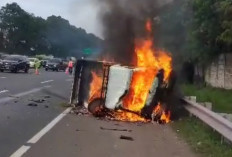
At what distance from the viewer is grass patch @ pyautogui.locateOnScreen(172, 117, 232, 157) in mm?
9117

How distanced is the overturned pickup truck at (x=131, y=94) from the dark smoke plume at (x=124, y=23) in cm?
254

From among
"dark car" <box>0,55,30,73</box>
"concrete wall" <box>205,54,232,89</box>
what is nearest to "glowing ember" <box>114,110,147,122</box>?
"concrete wall" <box>205,54,232,89</box>

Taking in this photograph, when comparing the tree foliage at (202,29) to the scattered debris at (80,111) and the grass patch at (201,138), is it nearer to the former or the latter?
the scattered debris at (80,111)

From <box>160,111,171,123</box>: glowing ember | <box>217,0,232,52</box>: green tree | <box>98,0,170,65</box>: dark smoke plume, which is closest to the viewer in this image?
<box>160,111,171,123</box>: glowing ember

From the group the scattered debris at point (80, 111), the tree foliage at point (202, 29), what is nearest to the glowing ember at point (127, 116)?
the scattered debris at point (80, 111)

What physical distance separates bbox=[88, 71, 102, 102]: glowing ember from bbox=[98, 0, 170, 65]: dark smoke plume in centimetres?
183

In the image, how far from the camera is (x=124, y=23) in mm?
17594

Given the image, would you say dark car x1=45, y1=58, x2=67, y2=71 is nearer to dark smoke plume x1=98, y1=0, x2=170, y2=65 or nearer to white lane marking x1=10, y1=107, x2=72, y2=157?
dark smoke plume x1=98, y1=0, x2=170, y2=65

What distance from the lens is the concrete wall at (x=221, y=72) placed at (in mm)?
26938

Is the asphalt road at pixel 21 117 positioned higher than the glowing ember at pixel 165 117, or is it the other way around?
the glowing ember at pixel 165 117

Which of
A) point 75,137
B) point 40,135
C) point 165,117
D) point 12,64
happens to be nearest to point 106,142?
point 75,137

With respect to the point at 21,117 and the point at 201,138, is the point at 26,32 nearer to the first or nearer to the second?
the point at 21,117

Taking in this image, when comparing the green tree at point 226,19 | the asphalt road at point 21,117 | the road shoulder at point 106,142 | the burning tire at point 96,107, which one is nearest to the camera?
the road shoulder at point 106,142

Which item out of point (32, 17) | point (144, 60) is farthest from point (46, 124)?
point (32, 17)
